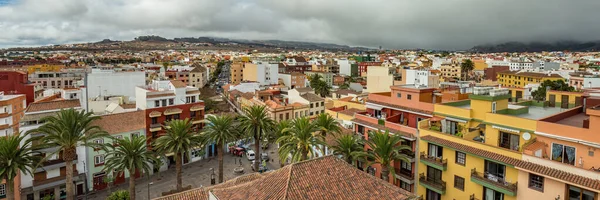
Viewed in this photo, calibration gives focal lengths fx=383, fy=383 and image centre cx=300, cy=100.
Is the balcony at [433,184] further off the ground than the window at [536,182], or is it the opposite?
the window at [536,182]

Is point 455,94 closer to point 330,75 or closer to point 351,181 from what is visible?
point 351,181

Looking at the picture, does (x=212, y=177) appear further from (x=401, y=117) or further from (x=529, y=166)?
(x=529, y=166)

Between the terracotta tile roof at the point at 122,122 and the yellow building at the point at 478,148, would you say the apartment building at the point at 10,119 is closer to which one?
the terracotta tile roof at the point at 122,122

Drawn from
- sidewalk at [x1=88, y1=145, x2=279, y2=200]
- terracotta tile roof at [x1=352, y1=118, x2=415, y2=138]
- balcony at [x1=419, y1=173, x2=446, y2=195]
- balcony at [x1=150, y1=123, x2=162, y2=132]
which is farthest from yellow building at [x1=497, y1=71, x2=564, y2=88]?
balcony at [x1=150, y1=123, x2=162, y2=132]

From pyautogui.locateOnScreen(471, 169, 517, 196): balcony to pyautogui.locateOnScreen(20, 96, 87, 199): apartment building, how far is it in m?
38.0

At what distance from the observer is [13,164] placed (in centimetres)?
2992

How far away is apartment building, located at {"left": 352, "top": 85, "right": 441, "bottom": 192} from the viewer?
30797 millimetres

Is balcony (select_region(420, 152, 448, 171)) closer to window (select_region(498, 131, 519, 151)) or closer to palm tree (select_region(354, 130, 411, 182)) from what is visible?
palm tree (select_region(354, 130, 411, 182))

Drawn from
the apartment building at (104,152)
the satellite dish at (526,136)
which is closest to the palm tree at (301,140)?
the satellite dish at (526,136)

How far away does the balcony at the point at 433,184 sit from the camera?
28089 millimetres

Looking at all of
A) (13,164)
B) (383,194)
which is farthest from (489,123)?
(13,164)

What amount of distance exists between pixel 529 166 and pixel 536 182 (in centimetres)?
127

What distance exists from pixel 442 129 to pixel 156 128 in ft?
108

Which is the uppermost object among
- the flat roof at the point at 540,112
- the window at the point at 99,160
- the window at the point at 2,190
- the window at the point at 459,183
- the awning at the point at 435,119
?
the flat roof at the point at 540,112
